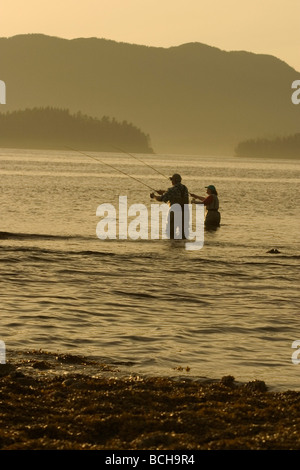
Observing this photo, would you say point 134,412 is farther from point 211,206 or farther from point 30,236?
point 211,206

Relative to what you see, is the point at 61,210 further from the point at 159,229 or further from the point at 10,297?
the point at 10,297

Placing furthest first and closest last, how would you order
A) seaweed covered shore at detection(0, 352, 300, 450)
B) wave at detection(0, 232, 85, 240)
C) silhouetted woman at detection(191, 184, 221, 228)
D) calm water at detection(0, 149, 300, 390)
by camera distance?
1. silhouetted woman at detection(191, 184, 221, 228)
2. wave at detection(0, 232, 85, 240)
3. calm water at detection(0, 149, 300, 390)
4. seaweed covered shore at detection(0, 352, 300, 450)

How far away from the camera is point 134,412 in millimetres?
7453

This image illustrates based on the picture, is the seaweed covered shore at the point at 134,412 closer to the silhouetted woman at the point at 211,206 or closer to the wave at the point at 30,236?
the wave at the point at 30,236

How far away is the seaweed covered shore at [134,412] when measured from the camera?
6695 mm

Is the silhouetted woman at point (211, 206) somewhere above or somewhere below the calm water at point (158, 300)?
above

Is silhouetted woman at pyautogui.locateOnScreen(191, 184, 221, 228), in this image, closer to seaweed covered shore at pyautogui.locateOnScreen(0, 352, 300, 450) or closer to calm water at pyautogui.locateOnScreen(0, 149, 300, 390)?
calm water at pyautogui.locateOnScreen(0, 149, 300, 390)

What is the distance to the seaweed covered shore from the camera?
6695mm

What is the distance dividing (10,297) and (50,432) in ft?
Result: 22.1

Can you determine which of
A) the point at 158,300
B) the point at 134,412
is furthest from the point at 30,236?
the point at 134,412

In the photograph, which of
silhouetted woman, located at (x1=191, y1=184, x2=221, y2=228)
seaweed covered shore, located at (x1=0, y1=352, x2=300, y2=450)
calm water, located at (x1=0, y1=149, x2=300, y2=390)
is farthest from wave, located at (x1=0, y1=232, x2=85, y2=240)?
seaweed covered shore, located at (x1=0, y1=352, x2=300, y2=450)

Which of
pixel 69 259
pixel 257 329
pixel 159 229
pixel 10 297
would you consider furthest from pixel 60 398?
pixel 159 229

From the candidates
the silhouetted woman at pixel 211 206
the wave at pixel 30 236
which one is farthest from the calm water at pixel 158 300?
the silhouetted woman at pixel 211 206

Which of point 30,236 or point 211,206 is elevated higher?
point 211,206
